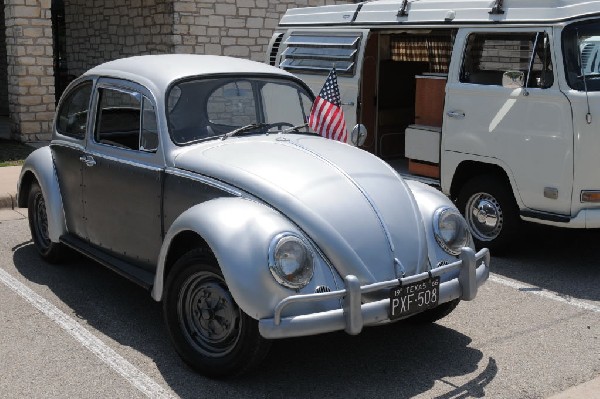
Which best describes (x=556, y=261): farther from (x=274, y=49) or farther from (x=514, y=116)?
(x=274, y=49)

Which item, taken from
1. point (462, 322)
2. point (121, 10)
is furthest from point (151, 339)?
point (121, 10)

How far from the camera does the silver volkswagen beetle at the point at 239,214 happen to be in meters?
3.94

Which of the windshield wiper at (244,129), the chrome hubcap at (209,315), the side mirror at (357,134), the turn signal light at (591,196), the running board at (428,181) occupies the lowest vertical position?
the chrome hubcap at (209,315)

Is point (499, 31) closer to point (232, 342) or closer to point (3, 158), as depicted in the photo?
point (232, 342)

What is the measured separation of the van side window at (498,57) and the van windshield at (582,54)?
0.80ft

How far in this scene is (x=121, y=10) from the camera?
16.2m

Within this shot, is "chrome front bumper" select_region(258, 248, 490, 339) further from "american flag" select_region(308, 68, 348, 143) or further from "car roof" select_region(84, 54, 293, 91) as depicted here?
"car roof" select_region(84, 54, 293, 91)

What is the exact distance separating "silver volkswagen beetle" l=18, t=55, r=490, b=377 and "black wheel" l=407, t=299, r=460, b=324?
0.04 ft

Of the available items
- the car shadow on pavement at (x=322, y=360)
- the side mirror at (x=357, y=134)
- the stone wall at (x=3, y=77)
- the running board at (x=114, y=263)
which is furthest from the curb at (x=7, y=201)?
the stone wall at (x=3, y=77)

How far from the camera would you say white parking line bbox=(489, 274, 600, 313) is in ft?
18.4

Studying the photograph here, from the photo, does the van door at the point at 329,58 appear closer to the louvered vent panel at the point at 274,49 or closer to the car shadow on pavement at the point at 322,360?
the louvered vent panel at the point at 274,49

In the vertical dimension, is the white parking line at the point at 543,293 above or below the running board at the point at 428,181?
below

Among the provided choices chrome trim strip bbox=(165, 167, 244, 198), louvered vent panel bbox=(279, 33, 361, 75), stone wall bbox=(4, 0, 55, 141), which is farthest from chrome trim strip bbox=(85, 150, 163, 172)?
stone wall bbox=(4, 0, 55, 141)

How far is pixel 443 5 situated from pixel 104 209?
13.0 ft
